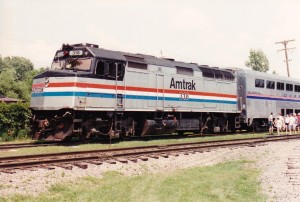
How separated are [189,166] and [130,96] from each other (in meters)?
6.24

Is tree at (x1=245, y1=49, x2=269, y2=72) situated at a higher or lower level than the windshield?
higher

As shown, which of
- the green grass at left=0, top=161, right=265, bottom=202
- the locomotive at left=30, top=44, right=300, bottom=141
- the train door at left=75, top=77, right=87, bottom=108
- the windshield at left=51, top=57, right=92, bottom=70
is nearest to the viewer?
the green grass at left=0, top=161, right=265, bottom=202

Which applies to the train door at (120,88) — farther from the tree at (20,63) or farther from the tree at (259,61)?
the tree at (20,63)

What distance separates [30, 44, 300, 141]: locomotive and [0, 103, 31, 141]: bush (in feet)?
11.0

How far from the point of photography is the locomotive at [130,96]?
15.3 meters

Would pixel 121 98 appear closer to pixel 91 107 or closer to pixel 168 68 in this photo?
pixel 91 107

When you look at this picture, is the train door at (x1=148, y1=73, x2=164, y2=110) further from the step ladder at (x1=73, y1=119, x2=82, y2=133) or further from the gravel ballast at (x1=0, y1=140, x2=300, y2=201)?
the gravel ballast at (x1=0, y1=140, x2=300, y2=201)

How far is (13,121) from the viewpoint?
63.0 feet

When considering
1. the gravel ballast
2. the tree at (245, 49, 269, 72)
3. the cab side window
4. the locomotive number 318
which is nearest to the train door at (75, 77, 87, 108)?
the cab side window

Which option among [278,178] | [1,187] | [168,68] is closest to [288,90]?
[168,68]

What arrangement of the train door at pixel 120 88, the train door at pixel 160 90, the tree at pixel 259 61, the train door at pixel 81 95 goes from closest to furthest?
1. the train door at pixel 81 95
2. the train door at pixel 120 88
3. the train door at pixel 160 90
4. the tree at pixel 259 61

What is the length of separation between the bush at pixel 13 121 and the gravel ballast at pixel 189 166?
1018 cm

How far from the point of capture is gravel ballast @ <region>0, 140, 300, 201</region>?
315 inches

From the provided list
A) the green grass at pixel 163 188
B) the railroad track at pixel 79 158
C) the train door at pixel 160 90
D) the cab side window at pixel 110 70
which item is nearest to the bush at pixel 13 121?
the cab side window at pixel 110 70
